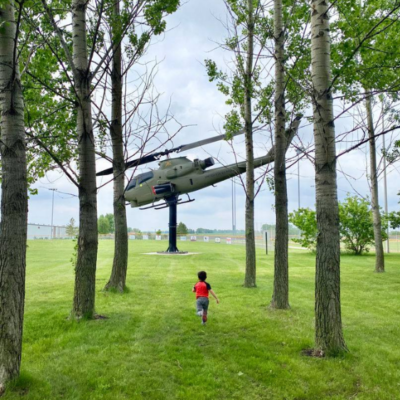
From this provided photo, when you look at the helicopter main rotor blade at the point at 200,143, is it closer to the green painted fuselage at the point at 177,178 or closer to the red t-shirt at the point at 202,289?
the green painted fuselage at the point at 177,178

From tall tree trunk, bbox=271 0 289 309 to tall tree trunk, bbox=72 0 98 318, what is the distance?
3.96 metres

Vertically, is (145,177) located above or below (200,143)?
below

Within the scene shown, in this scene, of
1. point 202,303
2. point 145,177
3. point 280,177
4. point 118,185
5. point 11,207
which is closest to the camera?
point 11,207

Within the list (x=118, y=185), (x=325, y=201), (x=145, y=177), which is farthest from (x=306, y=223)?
(x=325, y=201)

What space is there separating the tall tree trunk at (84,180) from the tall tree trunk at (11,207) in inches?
88.7

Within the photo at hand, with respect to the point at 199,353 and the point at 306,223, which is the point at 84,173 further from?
the point at 306,223

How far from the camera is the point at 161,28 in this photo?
662cm

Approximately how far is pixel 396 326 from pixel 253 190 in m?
5.65

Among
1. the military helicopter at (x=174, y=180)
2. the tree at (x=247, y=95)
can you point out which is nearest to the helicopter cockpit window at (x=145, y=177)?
the military helicopter at (x=174, y=180)

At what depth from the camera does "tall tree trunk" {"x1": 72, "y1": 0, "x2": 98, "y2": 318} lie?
6281 millimetres

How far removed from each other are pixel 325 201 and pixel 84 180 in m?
4.10

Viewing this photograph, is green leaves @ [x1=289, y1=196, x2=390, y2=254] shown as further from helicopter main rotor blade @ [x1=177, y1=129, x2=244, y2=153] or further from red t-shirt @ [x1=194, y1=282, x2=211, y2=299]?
red t-shirt @ [x1=194, y1=282, x2=211, y2=299]

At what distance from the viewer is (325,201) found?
4988mm

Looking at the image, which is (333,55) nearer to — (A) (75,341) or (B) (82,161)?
(B) (82,161)
